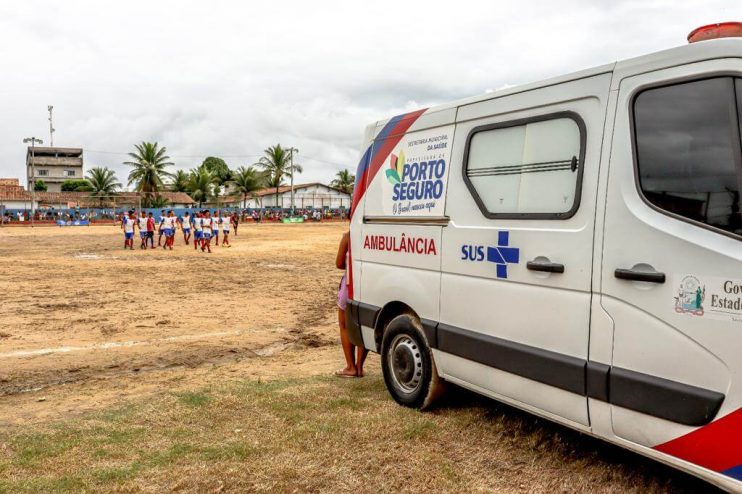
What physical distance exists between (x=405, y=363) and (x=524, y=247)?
5.56 feet

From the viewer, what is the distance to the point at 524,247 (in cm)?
384

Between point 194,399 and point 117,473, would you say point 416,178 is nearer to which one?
point 194,399

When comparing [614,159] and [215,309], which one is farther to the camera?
[215,309]

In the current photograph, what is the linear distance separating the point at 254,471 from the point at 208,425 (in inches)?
39.7

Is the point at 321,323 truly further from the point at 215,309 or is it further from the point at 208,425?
the point at 208,425

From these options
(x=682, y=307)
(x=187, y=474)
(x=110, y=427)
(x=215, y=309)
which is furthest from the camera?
(x=215, y=309)

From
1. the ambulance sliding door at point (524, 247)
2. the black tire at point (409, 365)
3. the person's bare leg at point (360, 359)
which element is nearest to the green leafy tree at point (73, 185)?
the person's bare leg at point (360, 359)

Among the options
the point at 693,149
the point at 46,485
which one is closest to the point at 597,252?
the point at 693,149

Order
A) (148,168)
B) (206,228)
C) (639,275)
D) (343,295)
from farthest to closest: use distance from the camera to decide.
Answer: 1. (148,168)
2. (206,228)
3. (343,295)
4. (639,275)

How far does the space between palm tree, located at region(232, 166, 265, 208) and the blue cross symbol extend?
77746mm

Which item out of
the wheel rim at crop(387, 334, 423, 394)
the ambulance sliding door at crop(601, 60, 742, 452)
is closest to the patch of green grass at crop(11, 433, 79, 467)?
the wheel rim at crop(387, 334, 423, 394)

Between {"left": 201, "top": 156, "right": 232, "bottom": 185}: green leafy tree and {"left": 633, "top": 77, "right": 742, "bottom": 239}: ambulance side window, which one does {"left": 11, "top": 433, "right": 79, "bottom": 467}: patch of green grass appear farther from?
{"left": 201, "top": 156, "right": 232, "bottom": 185}: green leafy tree

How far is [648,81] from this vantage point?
10.6 ft

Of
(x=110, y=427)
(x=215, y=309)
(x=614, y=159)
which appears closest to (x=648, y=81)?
(x=614, y=159)
